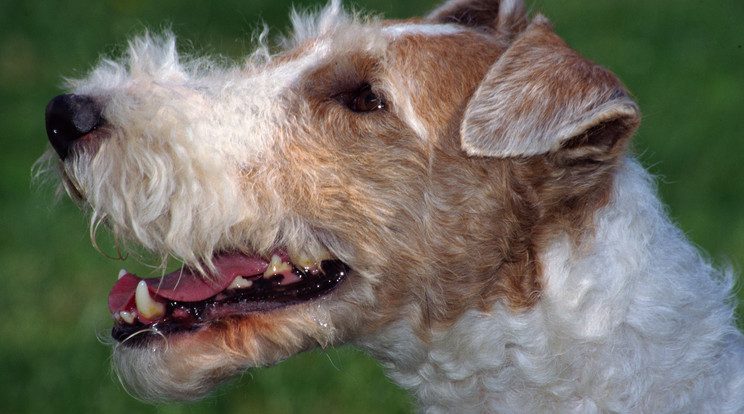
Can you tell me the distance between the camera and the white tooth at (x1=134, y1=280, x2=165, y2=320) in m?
3.17

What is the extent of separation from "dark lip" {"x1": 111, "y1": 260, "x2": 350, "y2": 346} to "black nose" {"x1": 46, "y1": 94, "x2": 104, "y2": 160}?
69cm

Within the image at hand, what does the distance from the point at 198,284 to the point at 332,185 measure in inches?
25.2

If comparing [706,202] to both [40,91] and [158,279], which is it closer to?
[158,279]

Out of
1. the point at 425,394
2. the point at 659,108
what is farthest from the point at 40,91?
the point at 425,394

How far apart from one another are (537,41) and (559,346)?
3.86 ft

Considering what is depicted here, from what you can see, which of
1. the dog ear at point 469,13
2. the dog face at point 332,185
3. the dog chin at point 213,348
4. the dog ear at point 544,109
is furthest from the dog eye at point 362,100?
the dog ear at point 469,13

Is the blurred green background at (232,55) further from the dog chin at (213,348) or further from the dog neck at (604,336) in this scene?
the dog neck at (604,336)

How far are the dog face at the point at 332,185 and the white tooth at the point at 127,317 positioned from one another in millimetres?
18

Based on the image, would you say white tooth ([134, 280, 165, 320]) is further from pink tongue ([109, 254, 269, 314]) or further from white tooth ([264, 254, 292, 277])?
white tooth ([264, 254, 292, 277])

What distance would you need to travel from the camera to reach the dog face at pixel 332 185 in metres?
3.06

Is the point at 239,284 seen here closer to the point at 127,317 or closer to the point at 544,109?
the point at 127,317

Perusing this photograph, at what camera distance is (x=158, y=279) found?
343 cm

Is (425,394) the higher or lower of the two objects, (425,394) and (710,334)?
the lower

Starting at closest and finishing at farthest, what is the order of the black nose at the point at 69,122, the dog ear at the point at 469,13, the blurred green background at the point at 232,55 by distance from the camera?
the black nose at the point at 69,122
the dog ear at the point at 469,13
the blurred green background at the point at 232,55
